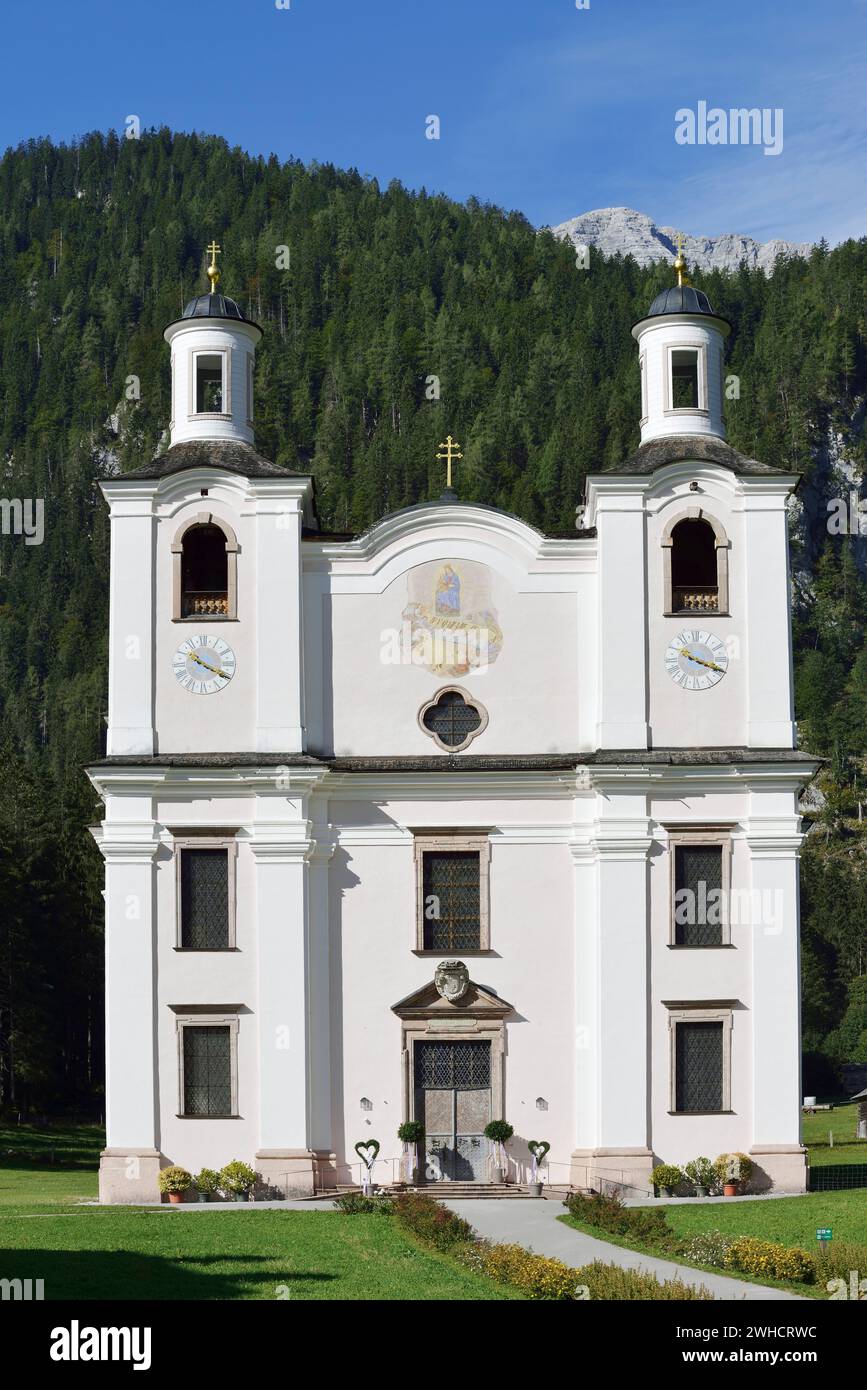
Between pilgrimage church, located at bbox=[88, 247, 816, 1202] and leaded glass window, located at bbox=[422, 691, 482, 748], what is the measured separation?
0.20 feet

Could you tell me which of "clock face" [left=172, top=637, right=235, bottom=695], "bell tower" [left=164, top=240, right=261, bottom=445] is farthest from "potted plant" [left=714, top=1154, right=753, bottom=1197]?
"bell tower" [left=164, top=240, right=261, bottom=445]

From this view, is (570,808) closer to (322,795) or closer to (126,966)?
(322,795)

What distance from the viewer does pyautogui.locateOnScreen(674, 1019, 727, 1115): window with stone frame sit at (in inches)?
1330

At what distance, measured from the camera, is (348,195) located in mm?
192125

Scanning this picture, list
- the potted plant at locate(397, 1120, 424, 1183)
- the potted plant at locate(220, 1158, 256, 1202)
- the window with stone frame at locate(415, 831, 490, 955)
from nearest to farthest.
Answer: the potted plant at locate(220, 1158, 256, 1202) → the potted plant at locate(397, 1120, 424, 1183) → the window with stone frame at locate(415, 831, 490, 955)

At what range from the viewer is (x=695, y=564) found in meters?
36.4

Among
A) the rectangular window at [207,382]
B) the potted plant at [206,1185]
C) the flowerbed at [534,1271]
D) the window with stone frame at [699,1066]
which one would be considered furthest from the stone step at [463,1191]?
the rectangular window at [207,382]

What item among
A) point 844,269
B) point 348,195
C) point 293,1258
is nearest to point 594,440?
point 844,269

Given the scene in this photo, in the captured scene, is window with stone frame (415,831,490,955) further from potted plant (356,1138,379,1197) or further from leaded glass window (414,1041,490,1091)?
potted plant (356,1138,379,1197)

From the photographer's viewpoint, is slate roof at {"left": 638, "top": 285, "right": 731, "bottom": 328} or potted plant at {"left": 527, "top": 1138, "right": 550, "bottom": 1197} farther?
slate roof at {"left": 638, "top": 285, "right": 731, "bottom": 328}

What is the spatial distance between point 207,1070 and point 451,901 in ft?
16.4

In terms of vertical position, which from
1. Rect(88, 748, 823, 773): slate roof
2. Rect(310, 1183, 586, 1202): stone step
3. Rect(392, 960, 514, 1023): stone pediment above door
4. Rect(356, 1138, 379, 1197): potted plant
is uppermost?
Rect(88, 748, 823, 773): slate roof

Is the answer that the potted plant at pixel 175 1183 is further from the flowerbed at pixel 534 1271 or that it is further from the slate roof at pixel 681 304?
the slate roof at pixel 681 304
